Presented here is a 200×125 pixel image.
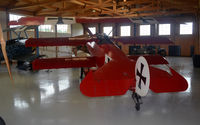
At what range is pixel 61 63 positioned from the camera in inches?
170

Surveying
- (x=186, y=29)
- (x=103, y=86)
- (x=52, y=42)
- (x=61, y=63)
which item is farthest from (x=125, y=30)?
(x=103, y=86)

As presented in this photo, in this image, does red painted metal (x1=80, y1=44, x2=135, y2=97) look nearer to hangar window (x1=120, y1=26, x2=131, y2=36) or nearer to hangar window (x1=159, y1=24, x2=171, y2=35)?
hangar window (x1=159, y1=24, x2=171, y2=35)

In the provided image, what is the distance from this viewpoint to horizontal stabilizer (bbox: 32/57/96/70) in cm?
409

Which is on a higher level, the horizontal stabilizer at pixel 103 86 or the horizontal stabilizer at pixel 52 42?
the horizontal stabilizer at pixel 52 42

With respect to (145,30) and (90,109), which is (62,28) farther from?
(90,109)

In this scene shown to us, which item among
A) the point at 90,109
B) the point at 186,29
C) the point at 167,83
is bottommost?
the point at 90,109

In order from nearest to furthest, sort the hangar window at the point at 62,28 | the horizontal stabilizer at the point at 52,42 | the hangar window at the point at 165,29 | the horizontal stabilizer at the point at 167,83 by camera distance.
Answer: the horizontal stabilizer at the point at 167,83 < the horizontal stabilizer at the point at 52,42 < the hangar window at the point at 165,29 < the hangar window at the point at 62,28

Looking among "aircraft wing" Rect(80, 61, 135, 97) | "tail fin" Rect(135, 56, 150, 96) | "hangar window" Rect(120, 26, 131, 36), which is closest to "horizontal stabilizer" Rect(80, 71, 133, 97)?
"aircraft wing" Rect(80, 61, 135, 97)

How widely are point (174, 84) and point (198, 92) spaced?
2.28m

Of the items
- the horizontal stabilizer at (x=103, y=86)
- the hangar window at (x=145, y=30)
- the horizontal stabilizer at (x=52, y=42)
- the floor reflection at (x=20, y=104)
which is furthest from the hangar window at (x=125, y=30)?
the horizontal stabilizer at (x=103, y=86)

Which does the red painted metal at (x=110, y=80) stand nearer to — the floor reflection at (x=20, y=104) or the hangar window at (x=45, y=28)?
the floor reflection at (x=20, y=104)

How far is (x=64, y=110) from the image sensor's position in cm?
322

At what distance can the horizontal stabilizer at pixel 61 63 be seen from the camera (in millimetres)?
4091

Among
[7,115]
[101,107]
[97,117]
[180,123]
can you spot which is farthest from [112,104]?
[7,115]
